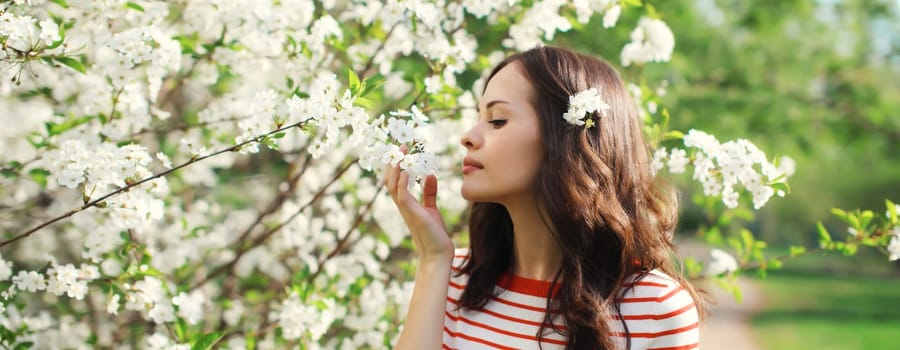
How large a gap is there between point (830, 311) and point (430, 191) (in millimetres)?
12904

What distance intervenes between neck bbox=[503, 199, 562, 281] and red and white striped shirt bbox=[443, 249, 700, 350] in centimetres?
3

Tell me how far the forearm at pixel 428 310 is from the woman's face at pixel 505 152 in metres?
0.22

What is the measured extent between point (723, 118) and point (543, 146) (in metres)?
7.22

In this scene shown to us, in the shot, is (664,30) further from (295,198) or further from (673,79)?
(673,79)

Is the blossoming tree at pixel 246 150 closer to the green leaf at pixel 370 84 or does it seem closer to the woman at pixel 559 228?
the green leaf at pixel 370 84

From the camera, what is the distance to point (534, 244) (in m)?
1.92

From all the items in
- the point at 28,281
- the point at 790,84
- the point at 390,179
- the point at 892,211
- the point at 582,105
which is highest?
the point at 790,84

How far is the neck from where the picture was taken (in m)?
1.88

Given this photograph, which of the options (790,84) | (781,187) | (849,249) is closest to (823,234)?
(849,249)

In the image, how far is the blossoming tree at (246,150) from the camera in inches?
72.2

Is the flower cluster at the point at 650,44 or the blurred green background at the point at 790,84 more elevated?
the blurred green background at the point at 790,84

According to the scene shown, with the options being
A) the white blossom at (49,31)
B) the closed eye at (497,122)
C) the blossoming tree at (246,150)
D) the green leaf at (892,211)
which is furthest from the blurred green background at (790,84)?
the white blossom at (49,31)

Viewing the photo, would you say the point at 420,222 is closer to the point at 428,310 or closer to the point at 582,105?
the point at 428,310

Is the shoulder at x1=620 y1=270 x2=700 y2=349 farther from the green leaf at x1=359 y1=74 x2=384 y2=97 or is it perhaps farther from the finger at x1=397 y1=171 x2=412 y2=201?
the green leaf at x1=359 y1=74 x2=384 y2=97
